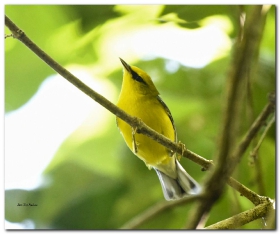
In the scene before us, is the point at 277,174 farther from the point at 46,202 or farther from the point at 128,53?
the point at 46,202

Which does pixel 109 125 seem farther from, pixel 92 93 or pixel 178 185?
pixel 92 93

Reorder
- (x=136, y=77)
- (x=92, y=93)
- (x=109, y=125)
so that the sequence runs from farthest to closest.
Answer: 1. (x=109, y=125)
2. (x=136, y=77)
3. (x=92, y=93)

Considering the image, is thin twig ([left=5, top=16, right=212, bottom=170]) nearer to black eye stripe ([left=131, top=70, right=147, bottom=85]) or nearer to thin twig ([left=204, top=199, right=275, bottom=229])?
thin twig ([left=204, top=199, right=275, bottom=229])

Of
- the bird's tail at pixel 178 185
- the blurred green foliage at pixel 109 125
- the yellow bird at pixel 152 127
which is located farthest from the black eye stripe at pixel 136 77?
the bird's tail at pixel 178 185

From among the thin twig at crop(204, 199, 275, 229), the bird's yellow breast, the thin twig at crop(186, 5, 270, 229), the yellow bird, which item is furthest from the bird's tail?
the thin twig at crop(186, 5, 270, 229)

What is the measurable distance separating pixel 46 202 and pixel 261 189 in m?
1.07

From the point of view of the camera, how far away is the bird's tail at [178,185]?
7.09 ft

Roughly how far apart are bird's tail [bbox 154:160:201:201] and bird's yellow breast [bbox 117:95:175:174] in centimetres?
13

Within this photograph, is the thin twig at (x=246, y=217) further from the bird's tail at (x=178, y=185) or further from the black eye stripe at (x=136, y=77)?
the black eye stripe at (x=136, y=77)

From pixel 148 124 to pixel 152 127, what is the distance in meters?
0.02

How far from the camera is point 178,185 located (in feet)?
7.27

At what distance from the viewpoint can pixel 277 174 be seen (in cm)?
207

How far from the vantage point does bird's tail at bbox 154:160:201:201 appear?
2162 millimetres

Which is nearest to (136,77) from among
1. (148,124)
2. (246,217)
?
(148,124)
